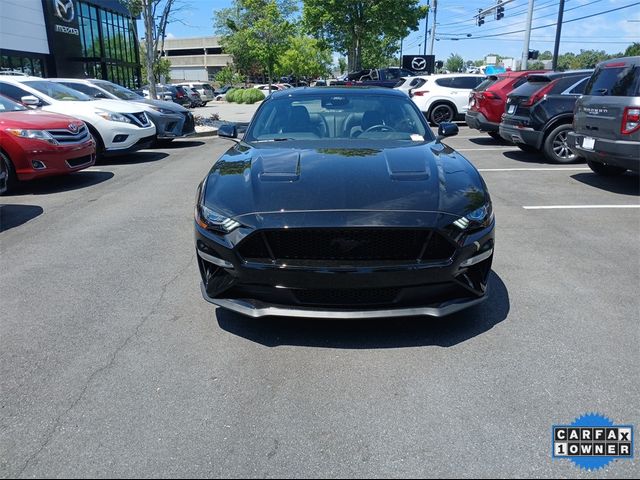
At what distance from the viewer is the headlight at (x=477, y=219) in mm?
3104

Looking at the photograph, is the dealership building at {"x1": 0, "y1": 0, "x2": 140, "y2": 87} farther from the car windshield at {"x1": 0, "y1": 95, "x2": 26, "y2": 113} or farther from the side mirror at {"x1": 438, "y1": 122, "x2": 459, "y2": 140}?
the side mirror at {"x1": 438, "y1": 122, "x2": 459, "y2": 140}

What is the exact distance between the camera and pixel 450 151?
4.22 meters

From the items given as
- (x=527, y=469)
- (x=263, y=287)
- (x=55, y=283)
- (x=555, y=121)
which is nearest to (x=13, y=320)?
(x=55, y=283)

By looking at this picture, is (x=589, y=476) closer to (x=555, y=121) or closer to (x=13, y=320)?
(x=13, y=320)

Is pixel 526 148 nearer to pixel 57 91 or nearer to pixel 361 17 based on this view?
pixel 57 91

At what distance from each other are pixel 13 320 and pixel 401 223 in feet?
9.40

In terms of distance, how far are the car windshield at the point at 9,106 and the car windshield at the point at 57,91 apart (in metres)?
2.16

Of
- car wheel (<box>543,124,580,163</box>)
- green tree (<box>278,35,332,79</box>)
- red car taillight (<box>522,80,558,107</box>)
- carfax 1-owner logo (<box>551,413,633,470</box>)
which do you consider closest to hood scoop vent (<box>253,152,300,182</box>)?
carfax 1-owner logo (<box>551,413,633,470</box>)

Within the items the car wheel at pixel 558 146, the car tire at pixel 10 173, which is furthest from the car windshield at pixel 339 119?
the car wheel at pixel 558 146

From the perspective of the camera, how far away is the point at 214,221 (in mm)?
3193

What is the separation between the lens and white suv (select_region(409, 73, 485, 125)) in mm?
17656

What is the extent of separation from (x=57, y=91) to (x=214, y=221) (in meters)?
9.85

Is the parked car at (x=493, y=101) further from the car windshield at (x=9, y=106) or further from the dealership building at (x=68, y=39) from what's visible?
the dealership building at (x=68, y=39)

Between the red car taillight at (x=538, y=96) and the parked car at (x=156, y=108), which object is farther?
the parked car at (x=156, y=108)
